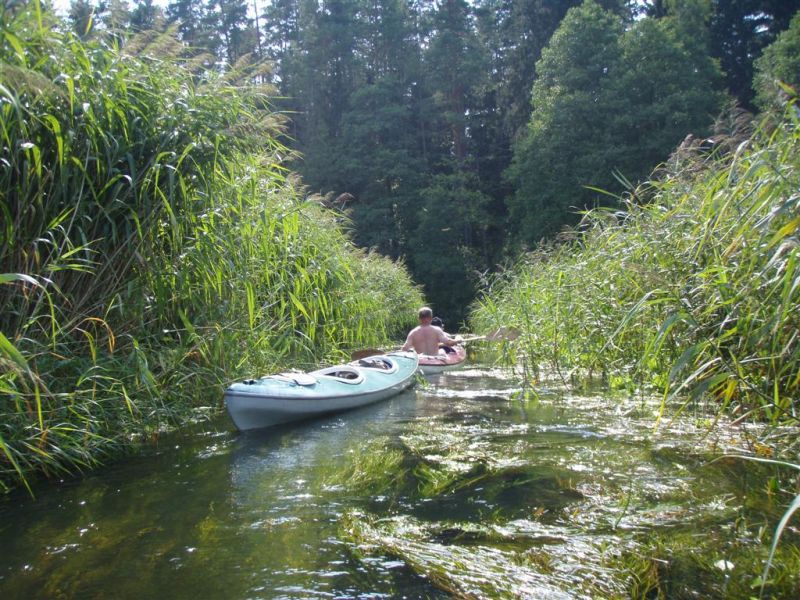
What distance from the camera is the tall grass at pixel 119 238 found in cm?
349

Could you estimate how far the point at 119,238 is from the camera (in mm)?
4172

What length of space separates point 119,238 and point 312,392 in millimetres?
1928

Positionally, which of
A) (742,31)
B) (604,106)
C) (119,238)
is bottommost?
(119,238)

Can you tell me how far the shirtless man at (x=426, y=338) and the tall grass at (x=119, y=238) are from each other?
123 inches

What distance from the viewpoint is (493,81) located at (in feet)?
103

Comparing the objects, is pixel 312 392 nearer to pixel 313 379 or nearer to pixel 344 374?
pixel 313 379

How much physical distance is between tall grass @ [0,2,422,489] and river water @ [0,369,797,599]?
14.8 inches

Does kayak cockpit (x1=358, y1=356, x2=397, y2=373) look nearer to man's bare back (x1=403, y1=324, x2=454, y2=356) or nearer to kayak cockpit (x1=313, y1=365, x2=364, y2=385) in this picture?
kayak cockpit (x1=313, y1=365, x2=364, y2=385)

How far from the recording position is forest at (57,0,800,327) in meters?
21.9

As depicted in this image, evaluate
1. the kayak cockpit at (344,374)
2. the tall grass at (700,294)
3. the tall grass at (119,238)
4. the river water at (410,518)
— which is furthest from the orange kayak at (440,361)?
the river water at (410,518)

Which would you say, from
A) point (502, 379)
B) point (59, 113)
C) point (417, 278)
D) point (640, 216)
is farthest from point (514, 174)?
point (59, 113)

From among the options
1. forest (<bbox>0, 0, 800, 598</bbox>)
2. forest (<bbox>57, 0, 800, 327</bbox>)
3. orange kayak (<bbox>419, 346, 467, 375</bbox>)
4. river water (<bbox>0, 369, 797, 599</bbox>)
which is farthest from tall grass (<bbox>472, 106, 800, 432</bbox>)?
forest (<bbox>57, 0, 800, 327</bbox>)

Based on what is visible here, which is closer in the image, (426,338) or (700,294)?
(700,294)

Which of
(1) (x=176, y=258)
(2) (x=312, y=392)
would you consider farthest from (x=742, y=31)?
(1) (x=176, y=258)
